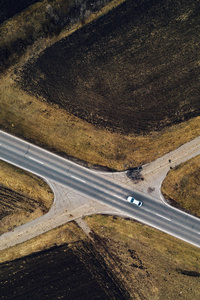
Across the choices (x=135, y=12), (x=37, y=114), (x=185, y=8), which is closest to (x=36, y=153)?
(x=37, y=114)

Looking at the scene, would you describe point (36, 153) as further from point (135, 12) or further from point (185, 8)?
point (185, 8)

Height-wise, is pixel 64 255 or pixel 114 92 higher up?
pixel 114 92

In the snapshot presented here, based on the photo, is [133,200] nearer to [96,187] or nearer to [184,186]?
[96,187]

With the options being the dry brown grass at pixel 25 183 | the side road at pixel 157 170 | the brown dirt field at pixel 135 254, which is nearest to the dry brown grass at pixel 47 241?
the brown dirt field at pixel 135 254

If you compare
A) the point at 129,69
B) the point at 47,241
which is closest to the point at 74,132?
the point at 129,69

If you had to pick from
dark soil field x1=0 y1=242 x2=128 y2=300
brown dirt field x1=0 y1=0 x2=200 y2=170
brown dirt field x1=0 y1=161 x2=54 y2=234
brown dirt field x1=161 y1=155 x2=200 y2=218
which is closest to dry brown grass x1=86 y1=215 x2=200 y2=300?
dark soil field x1=0 y1=242 x2=128 y2=300

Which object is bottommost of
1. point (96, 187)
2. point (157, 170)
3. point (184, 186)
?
point (96, 187)

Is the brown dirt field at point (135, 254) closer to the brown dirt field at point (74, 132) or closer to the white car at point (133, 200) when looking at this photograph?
the white car at point (133, 200)
